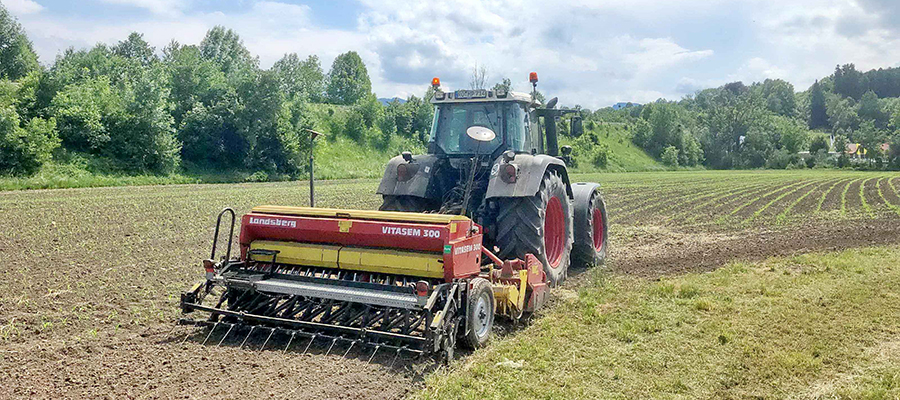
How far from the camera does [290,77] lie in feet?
113

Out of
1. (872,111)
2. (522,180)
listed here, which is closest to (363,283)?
(522,180)

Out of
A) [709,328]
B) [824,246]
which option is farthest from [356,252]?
[824,246]

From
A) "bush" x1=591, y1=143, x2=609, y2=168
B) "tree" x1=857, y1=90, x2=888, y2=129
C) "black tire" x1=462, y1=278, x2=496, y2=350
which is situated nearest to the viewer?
"black tire" x1=462, y1=278, x2=496, y2=350

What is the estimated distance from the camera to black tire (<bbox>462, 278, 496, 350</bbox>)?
17.2 feet

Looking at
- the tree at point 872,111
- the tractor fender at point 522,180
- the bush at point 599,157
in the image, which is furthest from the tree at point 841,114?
the tractor fender at point 522,180

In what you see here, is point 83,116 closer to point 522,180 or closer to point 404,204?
point 404,204

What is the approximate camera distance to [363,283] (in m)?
5.43

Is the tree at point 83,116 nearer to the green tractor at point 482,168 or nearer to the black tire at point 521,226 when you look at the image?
the green tractor at point 482,168

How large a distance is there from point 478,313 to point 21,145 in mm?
23236

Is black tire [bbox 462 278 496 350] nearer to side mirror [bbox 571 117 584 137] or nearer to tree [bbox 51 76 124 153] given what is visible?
side mirror [bbox 571 117 584 137]

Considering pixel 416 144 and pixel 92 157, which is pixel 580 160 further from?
pixel 92 157

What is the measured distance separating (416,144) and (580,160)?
1597 cm

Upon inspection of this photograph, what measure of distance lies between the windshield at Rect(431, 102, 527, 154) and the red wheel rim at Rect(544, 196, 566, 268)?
88cm

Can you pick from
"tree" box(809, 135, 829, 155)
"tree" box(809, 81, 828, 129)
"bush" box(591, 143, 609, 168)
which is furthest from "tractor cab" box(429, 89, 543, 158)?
"tree" box(809, 81, 828, 129)
